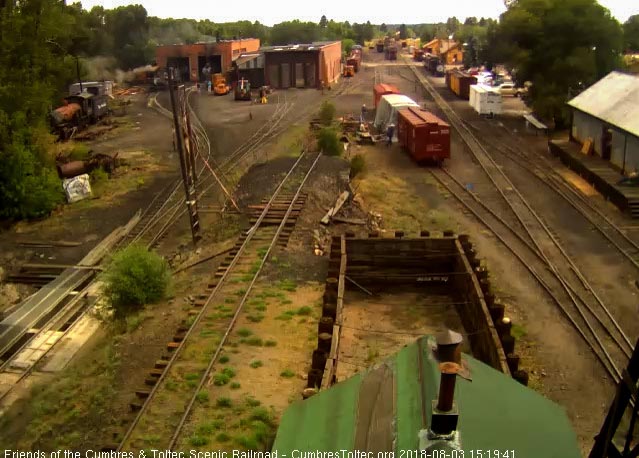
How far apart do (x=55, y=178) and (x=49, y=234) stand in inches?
157

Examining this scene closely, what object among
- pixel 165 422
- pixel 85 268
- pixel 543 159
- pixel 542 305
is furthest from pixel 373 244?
pixel 543 159

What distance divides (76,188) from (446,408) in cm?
2599

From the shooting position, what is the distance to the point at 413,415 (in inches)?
177

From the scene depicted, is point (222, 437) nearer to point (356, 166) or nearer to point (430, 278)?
point (430, 278)

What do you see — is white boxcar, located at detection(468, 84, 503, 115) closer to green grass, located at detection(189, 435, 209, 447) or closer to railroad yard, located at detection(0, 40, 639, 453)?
railroad yard, located at detection(0, 40, 639, 453)

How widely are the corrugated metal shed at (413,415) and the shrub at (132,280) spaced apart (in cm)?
1024

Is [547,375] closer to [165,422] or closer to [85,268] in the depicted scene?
[165,422]

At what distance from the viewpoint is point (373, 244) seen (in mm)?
16328

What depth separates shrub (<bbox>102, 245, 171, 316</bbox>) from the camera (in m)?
14.8

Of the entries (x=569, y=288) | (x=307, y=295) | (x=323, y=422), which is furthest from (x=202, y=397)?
(x=569, y=288)

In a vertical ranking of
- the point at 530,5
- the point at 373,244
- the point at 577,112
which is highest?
the point at 530,5

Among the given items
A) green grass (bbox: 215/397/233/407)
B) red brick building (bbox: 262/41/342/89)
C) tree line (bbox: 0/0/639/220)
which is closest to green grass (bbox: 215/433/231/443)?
green grass (bbox: 215/397/233/407)

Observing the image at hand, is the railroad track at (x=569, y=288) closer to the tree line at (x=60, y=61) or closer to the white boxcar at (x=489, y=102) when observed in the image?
the tree line at (x=60, y=61)

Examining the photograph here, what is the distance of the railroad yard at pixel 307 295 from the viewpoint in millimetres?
10664
